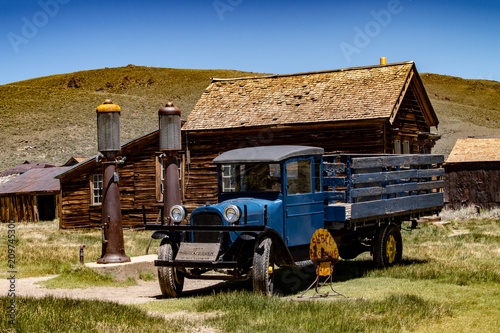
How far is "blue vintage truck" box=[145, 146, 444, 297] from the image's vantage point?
8.41 metres

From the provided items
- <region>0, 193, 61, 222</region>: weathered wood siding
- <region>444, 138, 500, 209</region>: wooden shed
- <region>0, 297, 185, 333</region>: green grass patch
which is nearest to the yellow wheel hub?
<region>0, 297, 185, 333</region>: green grass patch

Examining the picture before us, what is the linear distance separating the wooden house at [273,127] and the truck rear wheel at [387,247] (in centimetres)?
695

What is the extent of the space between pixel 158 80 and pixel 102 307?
97554 mm

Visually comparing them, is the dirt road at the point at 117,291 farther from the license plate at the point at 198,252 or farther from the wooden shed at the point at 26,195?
the wooden shed at the point at 26,195

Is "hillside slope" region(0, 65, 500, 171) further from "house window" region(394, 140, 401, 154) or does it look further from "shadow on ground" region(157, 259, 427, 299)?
"shadow on ground" region(157, 259, 427, 299)

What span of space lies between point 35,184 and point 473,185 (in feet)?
66.7

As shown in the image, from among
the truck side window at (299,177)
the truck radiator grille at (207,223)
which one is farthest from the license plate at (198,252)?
the truck side window at (299,177)

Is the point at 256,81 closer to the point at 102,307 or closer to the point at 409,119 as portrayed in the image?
the point at 409,119

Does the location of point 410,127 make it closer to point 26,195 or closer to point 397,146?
point 397,146

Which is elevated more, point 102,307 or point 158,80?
point 158,80

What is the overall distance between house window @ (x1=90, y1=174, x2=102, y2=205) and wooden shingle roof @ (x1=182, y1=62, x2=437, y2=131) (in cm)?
467

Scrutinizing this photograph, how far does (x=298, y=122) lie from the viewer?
1962 cm

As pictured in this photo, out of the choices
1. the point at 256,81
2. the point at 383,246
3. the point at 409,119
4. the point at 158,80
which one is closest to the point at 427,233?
the point at 409,119

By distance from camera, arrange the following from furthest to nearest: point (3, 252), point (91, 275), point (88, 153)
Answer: point (88, 153) < point (3, 252) < point (91, 275)
